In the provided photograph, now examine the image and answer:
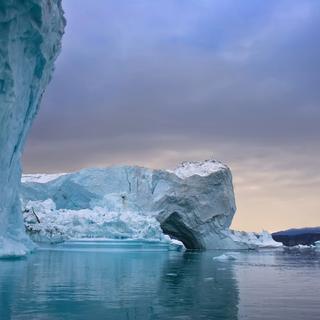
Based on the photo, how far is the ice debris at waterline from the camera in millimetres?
32741

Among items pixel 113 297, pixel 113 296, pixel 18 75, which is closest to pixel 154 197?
pixel 18 75

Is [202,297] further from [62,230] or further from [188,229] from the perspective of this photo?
[188,229]

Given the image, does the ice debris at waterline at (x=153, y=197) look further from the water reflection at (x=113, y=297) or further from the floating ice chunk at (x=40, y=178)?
the water reflection at (x=113, y=297)

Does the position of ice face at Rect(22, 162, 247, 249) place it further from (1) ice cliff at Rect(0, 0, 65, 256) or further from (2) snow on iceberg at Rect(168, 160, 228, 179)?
(1) ice cliff at Rect(0, 0, 65, 256)

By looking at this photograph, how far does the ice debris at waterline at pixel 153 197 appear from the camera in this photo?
3274 centimetres

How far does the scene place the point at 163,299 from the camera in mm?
7863

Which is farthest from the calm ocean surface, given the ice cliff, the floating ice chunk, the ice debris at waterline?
the floating ice chunk

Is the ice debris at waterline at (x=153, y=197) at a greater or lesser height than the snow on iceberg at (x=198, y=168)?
lesser

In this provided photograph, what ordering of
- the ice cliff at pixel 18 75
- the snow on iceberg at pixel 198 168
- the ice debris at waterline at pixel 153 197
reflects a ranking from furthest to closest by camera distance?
1. the snow on iceberg at pixel 198 168
2. the ice debris at waterline at pixel 153 197
3. the ice cliff at pixel 18 75

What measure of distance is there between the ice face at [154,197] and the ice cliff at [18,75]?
11798 millimetres

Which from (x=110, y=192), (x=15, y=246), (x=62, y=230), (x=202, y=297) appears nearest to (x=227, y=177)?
(x=110, y=192)

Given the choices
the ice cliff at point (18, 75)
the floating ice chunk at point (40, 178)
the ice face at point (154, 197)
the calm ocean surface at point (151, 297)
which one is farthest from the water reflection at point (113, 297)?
the floating ice chunk at point (40, 178)

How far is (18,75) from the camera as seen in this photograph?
16.5 meters

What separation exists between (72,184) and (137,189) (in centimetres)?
454
